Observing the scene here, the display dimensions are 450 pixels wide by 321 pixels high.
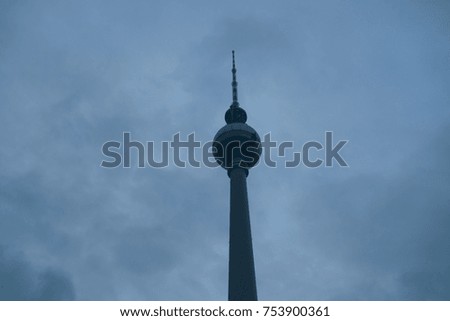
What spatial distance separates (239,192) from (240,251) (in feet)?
36.1

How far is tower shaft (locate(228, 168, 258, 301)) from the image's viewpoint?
68.4 m

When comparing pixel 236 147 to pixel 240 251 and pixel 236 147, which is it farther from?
pixel 240 251

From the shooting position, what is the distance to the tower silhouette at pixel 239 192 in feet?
228

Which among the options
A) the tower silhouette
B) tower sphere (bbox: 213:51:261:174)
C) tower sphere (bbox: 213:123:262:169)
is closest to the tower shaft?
the tower silhouette

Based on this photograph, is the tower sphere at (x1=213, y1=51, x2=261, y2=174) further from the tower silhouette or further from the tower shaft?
the tower shaft

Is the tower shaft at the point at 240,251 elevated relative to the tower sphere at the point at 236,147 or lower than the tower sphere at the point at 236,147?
lower

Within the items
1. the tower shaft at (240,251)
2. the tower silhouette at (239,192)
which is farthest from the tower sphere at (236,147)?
the tower shaft at (240,251)

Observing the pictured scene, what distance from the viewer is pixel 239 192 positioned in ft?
268

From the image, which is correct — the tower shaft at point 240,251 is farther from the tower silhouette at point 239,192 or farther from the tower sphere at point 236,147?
the tower sphere at point 236,147

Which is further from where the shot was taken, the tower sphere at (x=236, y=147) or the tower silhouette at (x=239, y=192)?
the tower sphere at (x=236, y=147)

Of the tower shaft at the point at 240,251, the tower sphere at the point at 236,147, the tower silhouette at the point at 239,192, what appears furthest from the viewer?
the tower sphere at the point at 236,147

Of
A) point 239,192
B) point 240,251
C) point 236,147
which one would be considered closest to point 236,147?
point 236,147
